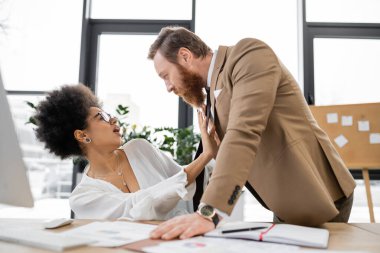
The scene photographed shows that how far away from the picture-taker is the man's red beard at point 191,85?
1679mm

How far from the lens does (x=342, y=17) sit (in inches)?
159

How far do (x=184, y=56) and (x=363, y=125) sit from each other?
229 cm

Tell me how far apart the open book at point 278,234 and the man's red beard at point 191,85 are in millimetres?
890

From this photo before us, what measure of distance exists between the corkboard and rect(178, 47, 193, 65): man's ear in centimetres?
215

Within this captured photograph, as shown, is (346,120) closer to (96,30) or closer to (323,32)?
(323,32)

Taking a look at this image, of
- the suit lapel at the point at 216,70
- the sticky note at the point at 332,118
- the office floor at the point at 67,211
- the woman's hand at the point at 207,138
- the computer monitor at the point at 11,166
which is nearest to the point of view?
the computer monitor at the point at 11,166

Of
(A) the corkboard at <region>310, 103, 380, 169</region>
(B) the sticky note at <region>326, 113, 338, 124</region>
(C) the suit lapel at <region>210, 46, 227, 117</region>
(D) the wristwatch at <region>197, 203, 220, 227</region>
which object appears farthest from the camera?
(B) the sticky note at <region>326, 113, 338, 124</region>

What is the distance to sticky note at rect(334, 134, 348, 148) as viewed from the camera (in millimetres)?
3254

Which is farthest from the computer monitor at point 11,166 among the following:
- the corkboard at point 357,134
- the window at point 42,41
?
the window at point 42,41

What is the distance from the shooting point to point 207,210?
947 mm

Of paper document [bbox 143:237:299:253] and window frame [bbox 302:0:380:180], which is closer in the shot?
paper document [bbox 143:237:299:253]

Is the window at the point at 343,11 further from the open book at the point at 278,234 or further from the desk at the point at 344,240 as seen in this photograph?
the open book at the point at 278,234

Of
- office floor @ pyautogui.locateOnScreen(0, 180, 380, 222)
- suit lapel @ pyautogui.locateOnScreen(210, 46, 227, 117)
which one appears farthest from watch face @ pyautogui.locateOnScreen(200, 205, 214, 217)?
office floor @ pyautogui.locateOnScreen(0, 180, 380, 222)

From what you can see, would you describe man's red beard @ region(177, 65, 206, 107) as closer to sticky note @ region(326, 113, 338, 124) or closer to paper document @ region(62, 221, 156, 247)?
paper document @ region(62, 221, 156, 247)
